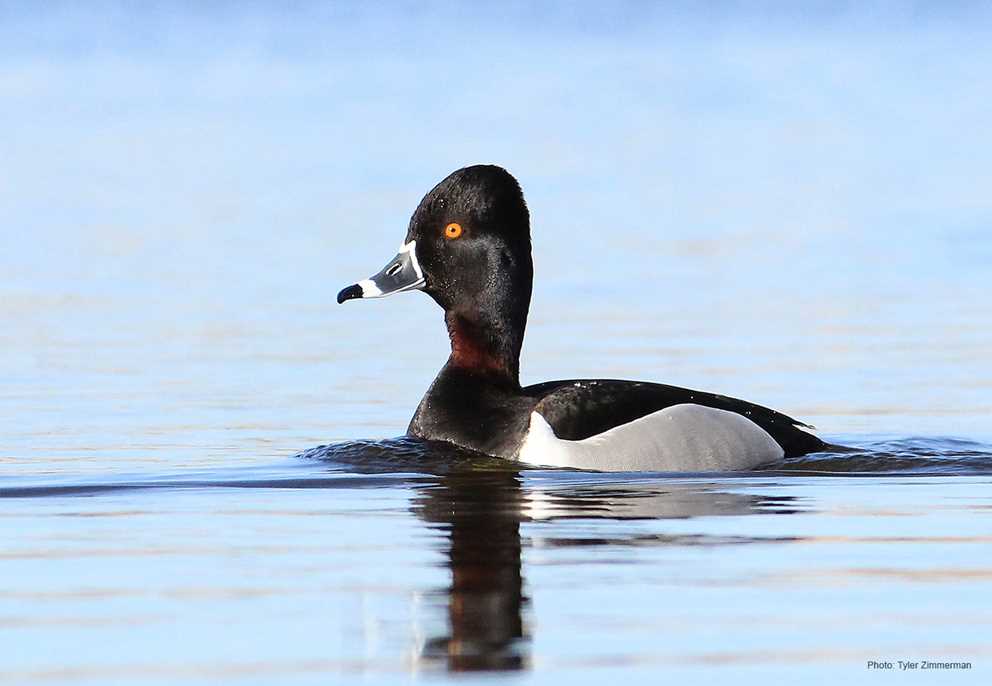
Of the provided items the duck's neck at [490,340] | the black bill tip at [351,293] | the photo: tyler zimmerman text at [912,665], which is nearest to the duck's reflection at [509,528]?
the photo: tyler zimmerman text at [912,665]

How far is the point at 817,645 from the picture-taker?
6324 millimetres

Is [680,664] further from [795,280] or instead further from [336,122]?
[336,122]

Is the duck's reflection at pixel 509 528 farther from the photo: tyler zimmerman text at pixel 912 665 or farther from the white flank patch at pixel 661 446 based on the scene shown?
the photo: tyler zimmerman text at pixel 912 665

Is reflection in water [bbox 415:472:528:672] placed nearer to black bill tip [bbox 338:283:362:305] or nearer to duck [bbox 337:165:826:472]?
duck [bbox 337:165:826:472]

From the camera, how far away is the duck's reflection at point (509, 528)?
641 centimetres

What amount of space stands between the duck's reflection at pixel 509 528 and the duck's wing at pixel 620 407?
19.2 inches

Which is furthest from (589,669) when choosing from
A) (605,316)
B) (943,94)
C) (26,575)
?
(943,94)

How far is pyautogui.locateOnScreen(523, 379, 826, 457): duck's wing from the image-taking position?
34.7ft

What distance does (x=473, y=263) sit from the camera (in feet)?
37.5

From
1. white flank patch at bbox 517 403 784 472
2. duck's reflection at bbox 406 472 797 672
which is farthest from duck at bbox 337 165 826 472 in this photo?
duck's reflection at bbox 406 472 797 672

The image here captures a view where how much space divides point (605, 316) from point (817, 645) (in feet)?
33.9

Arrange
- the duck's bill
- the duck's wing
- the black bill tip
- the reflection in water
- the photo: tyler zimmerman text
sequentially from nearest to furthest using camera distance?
the photo: tyler zimmerman text
the reflection in water
the duck's wing
the black bill tip
the duck's bill

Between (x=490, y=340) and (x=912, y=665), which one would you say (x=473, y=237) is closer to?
(x=490, y=340)

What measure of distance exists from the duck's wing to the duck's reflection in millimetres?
487
